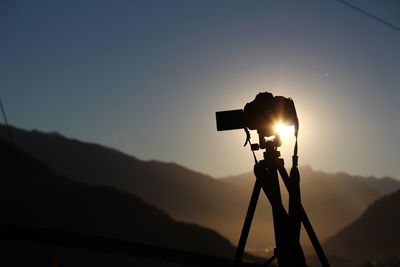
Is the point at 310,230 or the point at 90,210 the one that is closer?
the point at 310,230

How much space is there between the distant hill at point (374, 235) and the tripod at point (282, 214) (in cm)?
12285

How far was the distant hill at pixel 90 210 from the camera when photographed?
56.7 m

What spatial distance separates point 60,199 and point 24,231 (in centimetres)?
6250

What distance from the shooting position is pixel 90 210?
63.0 meters

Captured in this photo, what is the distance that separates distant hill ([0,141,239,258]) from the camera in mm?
56700

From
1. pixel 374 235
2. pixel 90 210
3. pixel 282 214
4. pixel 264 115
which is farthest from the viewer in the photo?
pixel 374 235

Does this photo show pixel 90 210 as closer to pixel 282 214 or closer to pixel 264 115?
pixel 264 115

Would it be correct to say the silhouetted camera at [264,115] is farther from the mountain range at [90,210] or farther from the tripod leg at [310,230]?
the mountain range at [90,210]

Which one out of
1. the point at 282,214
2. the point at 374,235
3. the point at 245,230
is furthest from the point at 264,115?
the point at 374,235

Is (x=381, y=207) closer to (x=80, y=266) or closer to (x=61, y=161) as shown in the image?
(x=80, y=266)

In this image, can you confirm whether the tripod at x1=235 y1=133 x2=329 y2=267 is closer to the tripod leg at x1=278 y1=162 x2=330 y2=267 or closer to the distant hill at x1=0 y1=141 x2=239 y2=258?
the tripod leg at x1=278 y1=162 x2=330 y2=267

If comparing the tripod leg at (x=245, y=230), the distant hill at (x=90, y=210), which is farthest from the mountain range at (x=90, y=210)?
the tripod leg at (x=245, y=230)

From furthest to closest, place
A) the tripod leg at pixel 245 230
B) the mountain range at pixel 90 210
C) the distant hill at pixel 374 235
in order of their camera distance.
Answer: the distant hill at pixel 374 235 → the mountain range at pixel 90 210 → the tripod leg at pixel 245 230

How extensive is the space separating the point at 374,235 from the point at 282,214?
141 m
